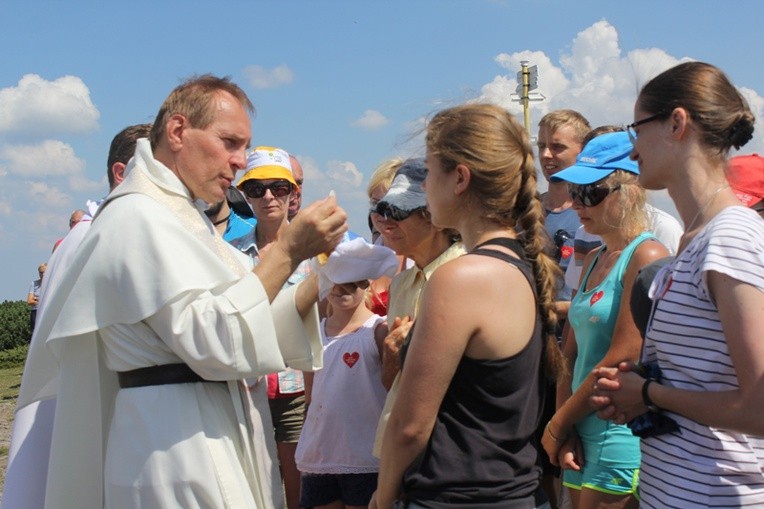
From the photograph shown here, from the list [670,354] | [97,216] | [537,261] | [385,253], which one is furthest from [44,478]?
[670,354]

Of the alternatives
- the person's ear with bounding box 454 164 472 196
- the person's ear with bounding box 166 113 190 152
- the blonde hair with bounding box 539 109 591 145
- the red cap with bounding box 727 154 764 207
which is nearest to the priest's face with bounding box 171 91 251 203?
the person's ear with bounding box 166 113 190 152

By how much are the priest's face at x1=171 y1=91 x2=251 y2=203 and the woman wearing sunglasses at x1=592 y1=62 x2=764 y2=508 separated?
1.28m

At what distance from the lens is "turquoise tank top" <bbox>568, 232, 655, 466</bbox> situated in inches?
114

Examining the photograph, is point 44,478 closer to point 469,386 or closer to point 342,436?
point 342,436

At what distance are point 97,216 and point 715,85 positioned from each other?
6.19ft

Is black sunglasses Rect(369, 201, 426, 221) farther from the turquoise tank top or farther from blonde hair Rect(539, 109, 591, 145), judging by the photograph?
blonde hair Rect(539, 109, 591, 145)

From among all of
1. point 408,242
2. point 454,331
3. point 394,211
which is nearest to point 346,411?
point 408,242

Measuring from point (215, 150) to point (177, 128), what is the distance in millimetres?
146

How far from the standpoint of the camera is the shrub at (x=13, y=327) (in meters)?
22.5

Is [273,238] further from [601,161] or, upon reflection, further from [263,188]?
[601,161]

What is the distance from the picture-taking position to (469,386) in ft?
7.06

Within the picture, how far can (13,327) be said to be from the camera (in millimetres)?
22750

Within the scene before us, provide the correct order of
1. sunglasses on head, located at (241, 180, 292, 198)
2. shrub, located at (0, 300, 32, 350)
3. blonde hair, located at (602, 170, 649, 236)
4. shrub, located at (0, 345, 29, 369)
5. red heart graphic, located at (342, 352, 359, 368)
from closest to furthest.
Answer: blonde hair, located at (602, 170, 649, 236)
red heart graphic, located at (342, 352, 359, 368)
sunglasses on head, located at (241, 180, 292, 198)
shrub, located at (0, 345, 29, 369)
shrub, located at (0, 300, 32, 350)

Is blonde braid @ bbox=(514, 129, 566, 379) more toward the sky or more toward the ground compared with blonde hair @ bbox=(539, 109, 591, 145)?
more toward the ground
